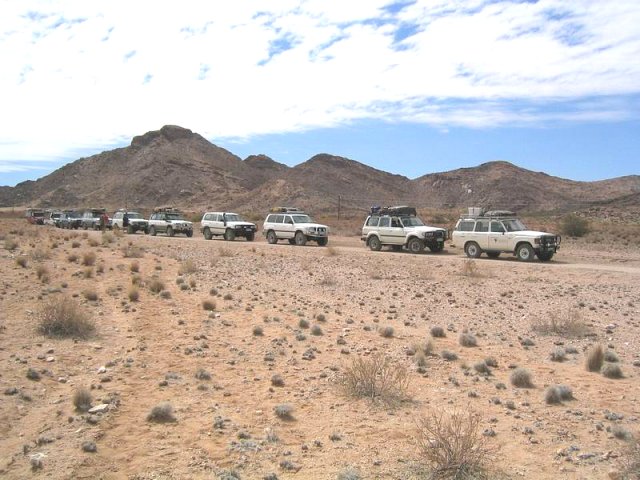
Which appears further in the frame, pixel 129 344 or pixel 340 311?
pixel 340 311

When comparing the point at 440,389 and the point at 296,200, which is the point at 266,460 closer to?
the point at 440,389

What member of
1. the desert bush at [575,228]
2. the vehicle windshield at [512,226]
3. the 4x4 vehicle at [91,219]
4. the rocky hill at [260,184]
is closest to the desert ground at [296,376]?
the vehicle windshield at [512,226]

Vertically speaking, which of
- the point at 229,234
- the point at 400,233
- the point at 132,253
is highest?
the point at 400,233

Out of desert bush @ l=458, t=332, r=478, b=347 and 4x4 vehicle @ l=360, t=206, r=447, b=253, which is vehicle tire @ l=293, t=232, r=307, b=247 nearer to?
4x4 vehicle @ l=360, t=206, r=447, b=253

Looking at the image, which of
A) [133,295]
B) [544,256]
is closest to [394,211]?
[544,256]

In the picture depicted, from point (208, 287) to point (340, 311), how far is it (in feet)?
15.5

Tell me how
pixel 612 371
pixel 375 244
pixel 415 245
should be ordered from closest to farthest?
1. pixel 612 371
2. pixel 415 245
3. pixel 375 244

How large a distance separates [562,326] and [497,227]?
14794 mm

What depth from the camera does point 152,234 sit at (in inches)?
1729

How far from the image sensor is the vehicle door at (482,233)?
88.8ft

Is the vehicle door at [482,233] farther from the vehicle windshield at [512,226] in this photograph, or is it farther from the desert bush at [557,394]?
the desert bush at [557,394]

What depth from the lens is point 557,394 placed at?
821 cm

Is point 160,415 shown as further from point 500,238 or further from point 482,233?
point 482,233

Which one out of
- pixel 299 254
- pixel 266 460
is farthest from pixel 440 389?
pixel 299 254
